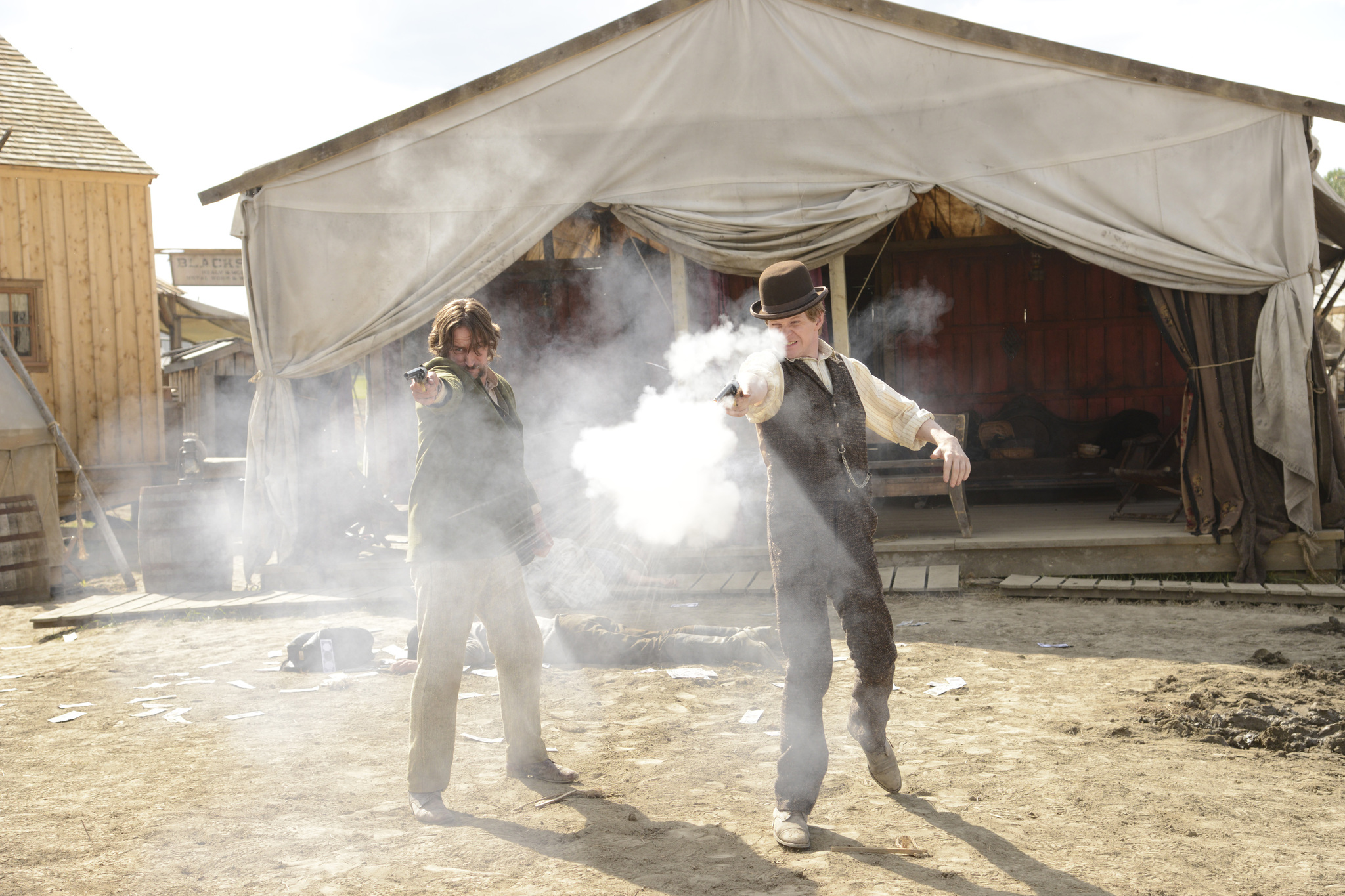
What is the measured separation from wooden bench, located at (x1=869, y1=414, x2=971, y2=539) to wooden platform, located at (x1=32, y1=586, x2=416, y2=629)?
375 cm

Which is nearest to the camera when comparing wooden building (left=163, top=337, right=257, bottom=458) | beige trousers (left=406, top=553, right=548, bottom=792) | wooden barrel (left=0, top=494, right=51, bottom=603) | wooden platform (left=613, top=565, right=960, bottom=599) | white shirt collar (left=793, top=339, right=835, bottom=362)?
white shirt collar (left=793, top=339, right=835, bottom=362)

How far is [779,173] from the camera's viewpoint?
7.32 metres

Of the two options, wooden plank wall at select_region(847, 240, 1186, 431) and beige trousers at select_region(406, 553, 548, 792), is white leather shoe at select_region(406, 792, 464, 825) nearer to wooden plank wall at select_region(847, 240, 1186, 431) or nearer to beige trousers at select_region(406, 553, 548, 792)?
beige trousers at select_region(406, 553, 548, 792)

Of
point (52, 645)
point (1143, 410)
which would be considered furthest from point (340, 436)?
point (1143, 410)

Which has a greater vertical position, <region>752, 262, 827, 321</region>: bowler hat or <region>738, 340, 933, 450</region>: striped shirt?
<region>752, 262, 827, 321</region>: bowler hat

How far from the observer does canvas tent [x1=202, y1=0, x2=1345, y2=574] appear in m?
6.66

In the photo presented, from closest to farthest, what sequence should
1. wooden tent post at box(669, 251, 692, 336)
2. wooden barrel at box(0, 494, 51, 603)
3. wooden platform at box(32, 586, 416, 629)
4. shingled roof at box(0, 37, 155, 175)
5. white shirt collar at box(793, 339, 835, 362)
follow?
white shirt collar at box(793, 339, 835, 362)
wooden platform at box(32, 586, 416, 629)
wooden tent post at box(669, 251, 692, 336)
wooden barrel at box(0, 494, 51, 603)
shingled roof at box(0, 37, 155, 175)

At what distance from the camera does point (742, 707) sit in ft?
14.6

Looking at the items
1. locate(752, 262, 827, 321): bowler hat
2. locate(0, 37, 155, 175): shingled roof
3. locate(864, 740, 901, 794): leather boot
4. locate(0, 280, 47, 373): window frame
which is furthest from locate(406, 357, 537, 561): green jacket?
locate(0, 37, 155, 175): shingled roof

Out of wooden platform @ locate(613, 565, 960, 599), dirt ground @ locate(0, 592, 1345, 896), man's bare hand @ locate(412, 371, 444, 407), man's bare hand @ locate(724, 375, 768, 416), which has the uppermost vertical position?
man's bare hand @ locate(412, 371, 444, 407)

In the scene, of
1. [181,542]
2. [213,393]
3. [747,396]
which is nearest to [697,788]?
[747,396]

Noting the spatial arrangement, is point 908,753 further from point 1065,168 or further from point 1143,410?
point 1143,410

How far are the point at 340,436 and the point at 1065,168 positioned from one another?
6.57m

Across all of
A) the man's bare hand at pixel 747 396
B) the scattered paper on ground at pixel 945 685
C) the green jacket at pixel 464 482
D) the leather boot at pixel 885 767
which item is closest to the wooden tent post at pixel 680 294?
the scattered paper on ground at pixel 945 685
